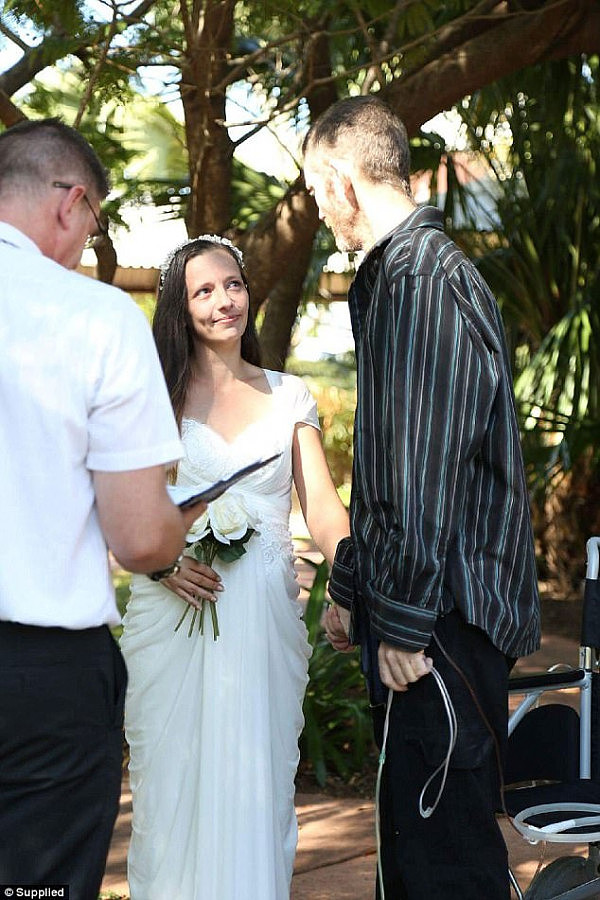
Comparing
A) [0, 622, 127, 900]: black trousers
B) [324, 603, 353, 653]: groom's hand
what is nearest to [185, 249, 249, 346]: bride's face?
[324, 603, 353, 653]: groom's hand

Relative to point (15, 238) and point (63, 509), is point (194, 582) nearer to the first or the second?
point (63, 509)

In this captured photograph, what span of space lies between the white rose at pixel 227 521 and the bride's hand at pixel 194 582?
4.0 inches

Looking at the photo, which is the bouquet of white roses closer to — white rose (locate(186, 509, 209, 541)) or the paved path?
white rose (locate(186, 509, 209, 541))

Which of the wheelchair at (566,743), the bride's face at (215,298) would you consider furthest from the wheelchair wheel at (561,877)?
the bride's face at (215,298)

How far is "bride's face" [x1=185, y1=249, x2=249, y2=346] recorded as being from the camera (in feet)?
11.5

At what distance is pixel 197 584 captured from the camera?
129 inches

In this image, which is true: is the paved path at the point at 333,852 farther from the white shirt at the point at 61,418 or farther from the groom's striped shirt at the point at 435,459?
the white shirt at the point at 61,418

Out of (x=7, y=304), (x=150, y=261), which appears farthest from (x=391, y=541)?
(x=150, y=261)

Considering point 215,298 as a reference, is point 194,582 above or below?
below

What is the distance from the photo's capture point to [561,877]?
3.38 meters

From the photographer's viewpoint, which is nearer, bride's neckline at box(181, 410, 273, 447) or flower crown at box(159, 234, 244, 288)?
bride's neckline at box(181, 410, 273, 447)

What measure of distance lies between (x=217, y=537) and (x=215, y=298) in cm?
72

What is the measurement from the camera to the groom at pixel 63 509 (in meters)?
1.93

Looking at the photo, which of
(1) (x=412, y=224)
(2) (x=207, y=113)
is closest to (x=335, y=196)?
(1) (x=412, y=224)
